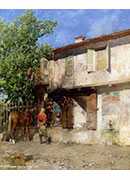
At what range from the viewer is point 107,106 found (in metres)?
23.9

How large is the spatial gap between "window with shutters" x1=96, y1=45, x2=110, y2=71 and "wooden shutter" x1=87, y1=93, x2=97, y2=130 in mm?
A: 1106

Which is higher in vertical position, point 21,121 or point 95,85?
point 95,85

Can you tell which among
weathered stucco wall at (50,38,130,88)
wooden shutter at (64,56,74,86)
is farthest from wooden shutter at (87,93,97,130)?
wooden shutter at (64,56,74,86)

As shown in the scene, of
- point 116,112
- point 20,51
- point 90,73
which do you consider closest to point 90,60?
point 90,73

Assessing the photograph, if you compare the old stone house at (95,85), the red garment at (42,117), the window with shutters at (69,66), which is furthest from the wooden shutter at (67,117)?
the window with shutters at (69,66)

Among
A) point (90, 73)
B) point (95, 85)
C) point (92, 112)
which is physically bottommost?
point (92, 112)

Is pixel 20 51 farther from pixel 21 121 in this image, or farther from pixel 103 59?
pixel 103 59

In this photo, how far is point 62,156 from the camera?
21312mm

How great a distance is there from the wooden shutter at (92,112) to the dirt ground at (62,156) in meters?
1.14

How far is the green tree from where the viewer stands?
80.2ft

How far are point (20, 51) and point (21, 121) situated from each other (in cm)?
310

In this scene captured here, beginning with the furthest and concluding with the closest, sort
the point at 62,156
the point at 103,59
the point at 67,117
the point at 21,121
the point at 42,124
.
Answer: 1. the point at 21,121
2. the point at 67,117
3. the point at 42,124
4. the point at 103,59
5. the point at 62,156
